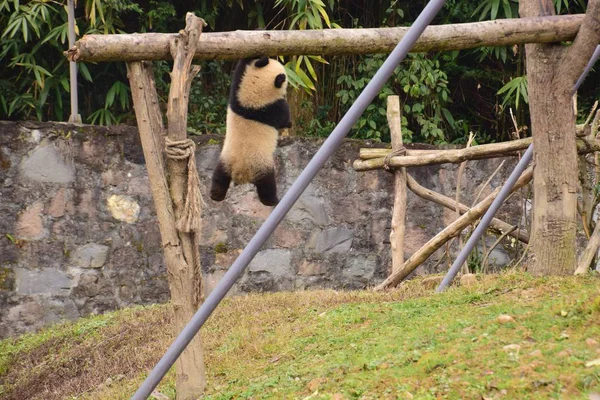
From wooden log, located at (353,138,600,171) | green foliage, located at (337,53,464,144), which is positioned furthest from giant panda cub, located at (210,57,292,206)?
green foliage, located at (337,53,464,144)

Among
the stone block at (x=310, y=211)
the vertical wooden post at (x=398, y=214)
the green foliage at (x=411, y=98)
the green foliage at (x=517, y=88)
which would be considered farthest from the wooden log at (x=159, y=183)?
the green foliage at (x=517, y=88)

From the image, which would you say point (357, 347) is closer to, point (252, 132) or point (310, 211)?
point (252, 132)

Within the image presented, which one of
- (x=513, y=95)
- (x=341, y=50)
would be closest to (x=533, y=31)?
(x=341, y=50)

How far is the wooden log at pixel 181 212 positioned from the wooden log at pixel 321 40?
9 centimetres

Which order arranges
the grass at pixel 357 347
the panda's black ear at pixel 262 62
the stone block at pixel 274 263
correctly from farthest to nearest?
the stone block at pixel 274 263, the panda's black ear at pixel 262 62, the grass at pixel 357 347

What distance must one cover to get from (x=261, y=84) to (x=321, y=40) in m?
0.42

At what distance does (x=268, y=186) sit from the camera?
545 centimetres

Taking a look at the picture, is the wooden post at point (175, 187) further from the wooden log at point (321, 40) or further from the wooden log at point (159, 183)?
the wooden log at point (321, 40)

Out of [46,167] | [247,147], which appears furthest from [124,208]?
[247,147]

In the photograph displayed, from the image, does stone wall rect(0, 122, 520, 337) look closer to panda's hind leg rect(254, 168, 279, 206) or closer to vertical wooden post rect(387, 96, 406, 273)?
vertical wooden post rect(387, 96, 406, 273)

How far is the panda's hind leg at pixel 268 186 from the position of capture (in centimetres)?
540

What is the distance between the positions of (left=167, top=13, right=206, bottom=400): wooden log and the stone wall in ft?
9.73

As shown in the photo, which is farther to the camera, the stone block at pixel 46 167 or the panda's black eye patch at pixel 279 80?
the stone block at pixel 46 167

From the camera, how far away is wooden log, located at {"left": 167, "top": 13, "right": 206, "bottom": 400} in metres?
4.89
